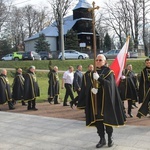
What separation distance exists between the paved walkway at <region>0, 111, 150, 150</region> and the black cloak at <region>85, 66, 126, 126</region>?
64 cm

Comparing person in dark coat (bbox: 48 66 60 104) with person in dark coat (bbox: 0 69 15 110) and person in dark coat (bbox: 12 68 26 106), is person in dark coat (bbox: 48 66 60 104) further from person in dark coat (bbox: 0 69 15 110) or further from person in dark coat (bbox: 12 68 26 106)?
person in dark coat (bbox: 0 69 15 110)

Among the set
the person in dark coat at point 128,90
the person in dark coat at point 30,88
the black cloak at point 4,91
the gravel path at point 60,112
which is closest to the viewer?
the gravel path at point 60,112

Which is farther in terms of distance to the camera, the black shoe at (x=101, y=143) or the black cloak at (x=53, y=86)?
the black cloak at (x=53, y=86)

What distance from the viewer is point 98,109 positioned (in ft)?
20.2

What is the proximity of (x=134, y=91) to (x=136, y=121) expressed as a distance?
1.34 metres

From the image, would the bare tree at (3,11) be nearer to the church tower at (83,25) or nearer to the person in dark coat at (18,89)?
the church tower at (83,25)

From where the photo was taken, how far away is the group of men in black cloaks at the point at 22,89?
466 inches

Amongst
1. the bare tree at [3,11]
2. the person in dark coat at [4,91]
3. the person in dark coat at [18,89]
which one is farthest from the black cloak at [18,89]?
the bare tree at [3,11]

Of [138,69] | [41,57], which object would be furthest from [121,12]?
[138,69]

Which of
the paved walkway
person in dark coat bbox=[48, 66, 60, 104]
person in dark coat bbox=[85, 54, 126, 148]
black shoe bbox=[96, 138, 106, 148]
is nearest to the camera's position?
person in dark coat bbox=[85, 54, 126, 148]

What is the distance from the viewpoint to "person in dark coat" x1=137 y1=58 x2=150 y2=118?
329 inches

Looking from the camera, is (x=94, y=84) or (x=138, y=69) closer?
(x=94, y=84)

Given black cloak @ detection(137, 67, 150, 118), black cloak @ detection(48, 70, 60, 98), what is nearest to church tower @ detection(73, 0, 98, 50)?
black cloak @ detection(48, 70, 60, 98)

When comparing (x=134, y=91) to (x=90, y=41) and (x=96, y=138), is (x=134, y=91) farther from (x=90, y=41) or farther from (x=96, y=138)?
(x=90, y=41)
